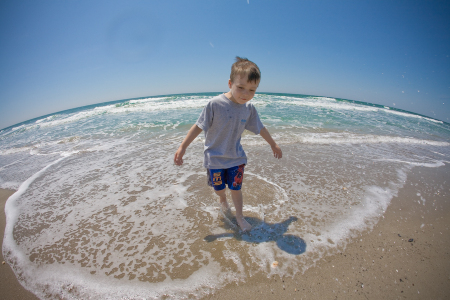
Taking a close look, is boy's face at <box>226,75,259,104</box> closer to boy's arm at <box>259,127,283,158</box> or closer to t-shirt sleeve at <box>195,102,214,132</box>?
t-shirt sleeve at <box>195,102,214,132</box>

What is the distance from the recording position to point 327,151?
4.85 metres

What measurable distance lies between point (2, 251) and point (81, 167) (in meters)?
2.36

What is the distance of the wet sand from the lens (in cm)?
145

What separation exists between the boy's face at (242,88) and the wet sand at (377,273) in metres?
1.58

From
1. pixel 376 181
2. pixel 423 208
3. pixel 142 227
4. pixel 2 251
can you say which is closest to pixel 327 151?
pixel 376 181

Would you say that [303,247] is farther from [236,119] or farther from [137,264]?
[137,264]

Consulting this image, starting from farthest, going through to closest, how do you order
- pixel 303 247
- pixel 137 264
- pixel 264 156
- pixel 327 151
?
pixel 327 151 → pixel 264 156 → pixel 303 247 → pixel 137 264

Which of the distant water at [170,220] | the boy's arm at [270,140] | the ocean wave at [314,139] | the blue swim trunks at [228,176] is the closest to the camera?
the distant water at [170,220]

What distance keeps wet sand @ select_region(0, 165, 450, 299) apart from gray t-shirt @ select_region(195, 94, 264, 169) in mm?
1092

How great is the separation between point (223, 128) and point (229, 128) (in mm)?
63

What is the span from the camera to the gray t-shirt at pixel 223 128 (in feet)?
6.07

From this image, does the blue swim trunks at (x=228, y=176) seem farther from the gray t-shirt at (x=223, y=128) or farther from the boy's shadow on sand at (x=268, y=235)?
the boy's shadow on sand at (x=268, y=235)

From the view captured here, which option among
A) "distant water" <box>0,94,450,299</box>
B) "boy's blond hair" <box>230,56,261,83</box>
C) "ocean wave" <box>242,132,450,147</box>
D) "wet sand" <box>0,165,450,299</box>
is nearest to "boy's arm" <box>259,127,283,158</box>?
"boy's blond hair" <box>230,56,261,83</box>

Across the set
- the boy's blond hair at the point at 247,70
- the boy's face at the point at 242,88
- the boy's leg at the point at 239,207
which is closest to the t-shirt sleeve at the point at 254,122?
the boy's face at the point at 242,88
